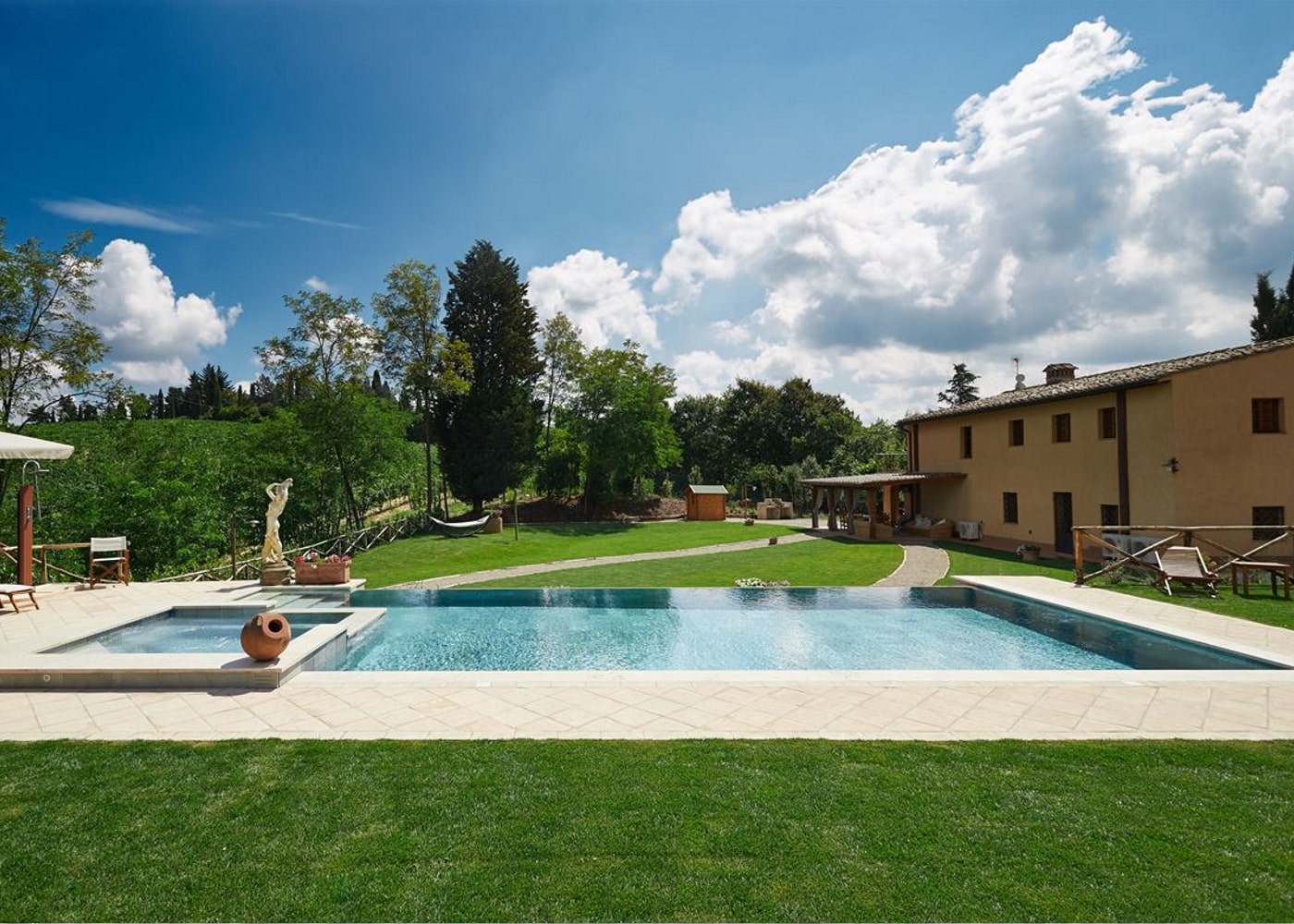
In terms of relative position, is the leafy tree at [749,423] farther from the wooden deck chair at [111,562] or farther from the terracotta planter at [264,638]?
the terracotta planter at [264,638]

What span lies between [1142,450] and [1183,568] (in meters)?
5.48

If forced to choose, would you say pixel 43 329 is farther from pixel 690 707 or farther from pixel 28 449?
pixel 690 707

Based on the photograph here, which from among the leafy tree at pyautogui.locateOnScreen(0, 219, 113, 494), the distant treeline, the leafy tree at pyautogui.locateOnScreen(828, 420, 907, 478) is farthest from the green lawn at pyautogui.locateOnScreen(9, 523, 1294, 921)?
the leafy tree at pyautogui.locateOnScreen(828, 420, 907, 478)

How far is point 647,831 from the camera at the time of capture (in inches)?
134

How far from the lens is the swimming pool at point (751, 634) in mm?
8195

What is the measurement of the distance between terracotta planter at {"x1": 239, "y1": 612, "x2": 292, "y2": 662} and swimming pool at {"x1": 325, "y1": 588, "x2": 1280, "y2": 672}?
1269 millimetres

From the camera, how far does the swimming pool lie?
26.9ft

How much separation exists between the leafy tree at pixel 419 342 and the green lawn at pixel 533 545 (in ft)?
17.7

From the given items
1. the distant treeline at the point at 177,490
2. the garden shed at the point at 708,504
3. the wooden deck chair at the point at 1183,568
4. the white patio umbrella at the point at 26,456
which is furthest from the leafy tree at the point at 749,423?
the white patio umbrella at the point at 26,456

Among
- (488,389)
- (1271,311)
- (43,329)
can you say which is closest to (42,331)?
(43,329)

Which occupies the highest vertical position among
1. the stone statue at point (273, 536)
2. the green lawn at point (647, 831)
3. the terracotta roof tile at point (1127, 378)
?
the terracotta roof tile at point (1127, 378)

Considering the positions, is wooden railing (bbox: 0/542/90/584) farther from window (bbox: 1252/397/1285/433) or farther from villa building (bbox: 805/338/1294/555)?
window (bbox: 1252/397/1285/433)

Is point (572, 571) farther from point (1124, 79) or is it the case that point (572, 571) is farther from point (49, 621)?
point (1124, 79)

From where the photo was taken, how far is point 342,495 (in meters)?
25.1
